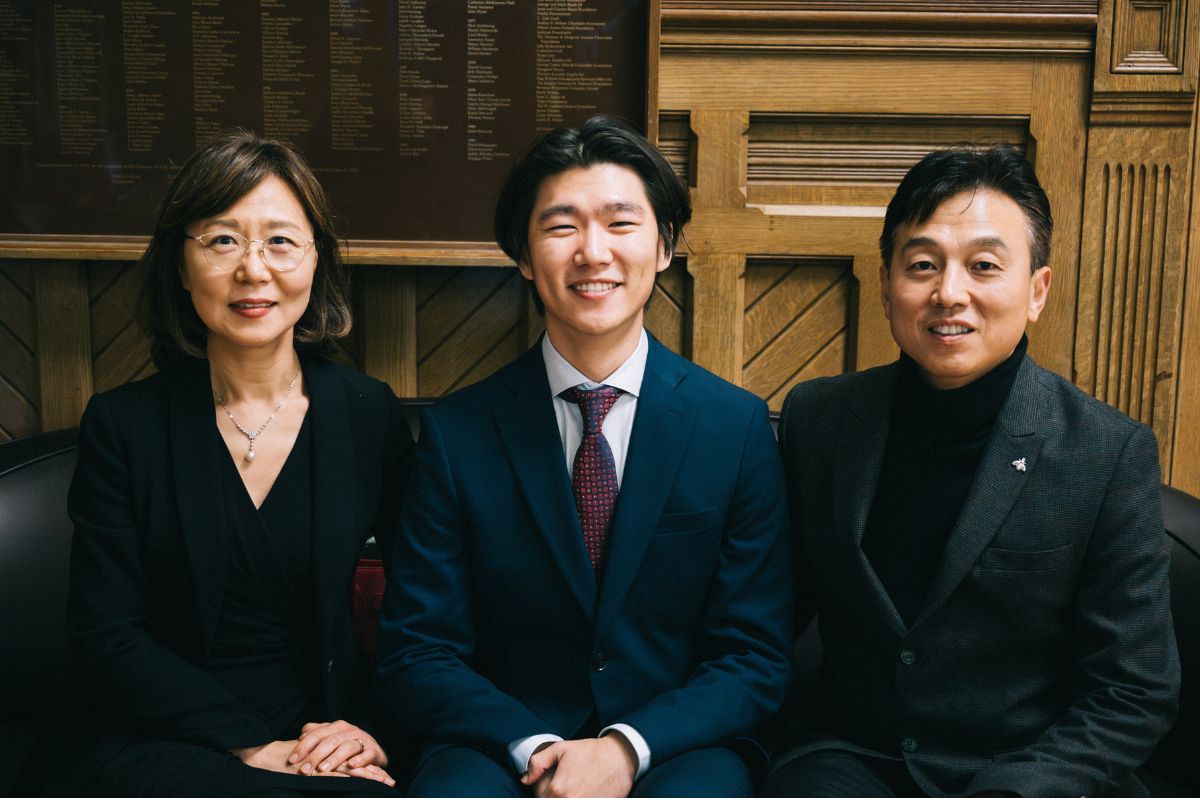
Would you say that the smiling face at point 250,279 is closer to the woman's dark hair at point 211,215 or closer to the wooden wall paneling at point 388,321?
the woman's dark hair at point 211,215

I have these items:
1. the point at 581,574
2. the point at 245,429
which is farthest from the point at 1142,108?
the point at 245,429

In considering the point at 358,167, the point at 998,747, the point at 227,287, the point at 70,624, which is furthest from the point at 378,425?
the point at 998,747

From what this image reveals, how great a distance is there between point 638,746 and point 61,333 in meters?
1.88

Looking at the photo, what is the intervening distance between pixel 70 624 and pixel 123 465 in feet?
0.92

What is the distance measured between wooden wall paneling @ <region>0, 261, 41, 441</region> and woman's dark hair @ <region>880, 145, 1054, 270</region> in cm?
218

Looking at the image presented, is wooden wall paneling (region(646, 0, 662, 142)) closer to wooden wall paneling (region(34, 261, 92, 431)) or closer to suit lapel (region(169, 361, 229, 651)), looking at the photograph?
suit lapel (region(169, 361, 229, 651))

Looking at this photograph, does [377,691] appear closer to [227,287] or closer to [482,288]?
[227,287]

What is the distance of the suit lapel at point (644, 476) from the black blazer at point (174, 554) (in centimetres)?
50

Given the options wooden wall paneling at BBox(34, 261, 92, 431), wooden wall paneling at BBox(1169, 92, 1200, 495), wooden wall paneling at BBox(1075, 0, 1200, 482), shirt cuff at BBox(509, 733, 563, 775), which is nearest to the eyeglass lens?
shirt cuff at BBox(509, 733, 563, 775)

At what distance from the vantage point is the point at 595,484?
5.51 ft

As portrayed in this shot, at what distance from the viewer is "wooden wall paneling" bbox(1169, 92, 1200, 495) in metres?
2.40

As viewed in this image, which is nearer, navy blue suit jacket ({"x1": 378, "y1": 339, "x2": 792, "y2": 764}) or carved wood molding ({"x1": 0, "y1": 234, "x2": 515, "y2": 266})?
navy blue suit jacket ({"x1": 378, "y1": 339, "x2": 792, "y2": 764})

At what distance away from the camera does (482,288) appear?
2506mm

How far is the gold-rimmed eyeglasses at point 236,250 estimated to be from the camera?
5.54ft
